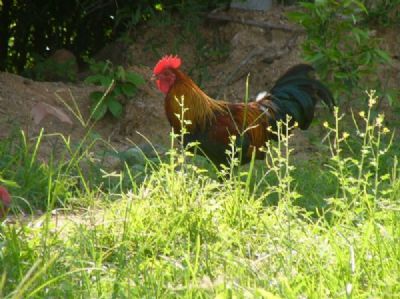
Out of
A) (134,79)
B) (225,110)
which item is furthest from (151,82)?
(225,110)

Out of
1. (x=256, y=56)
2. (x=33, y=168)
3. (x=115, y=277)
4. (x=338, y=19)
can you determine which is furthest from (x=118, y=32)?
(x=115, y=277)

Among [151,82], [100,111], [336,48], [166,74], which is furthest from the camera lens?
[151,82]

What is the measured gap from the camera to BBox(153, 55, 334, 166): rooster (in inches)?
220

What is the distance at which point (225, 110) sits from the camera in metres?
5.73

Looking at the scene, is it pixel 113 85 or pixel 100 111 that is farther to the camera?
pixel 113 85

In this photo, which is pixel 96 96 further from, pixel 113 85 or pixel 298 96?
pixel 298 96

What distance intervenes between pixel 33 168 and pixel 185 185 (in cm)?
137

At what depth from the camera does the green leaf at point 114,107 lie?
7.13 m

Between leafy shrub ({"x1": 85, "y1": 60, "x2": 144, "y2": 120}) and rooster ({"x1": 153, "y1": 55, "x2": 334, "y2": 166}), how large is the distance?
4.72ft

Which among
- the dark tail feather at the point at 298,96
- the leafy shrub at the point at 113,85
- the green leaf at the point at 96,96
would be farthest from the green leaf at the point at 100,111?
the dark tail feather at the point at 298,96

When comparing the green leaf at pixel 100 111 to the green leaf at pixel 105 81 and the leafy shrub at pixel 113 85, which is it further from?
the green leaf at pixel 105 81

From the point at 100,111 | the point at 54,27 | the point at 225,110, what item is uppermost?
the point at 54,27

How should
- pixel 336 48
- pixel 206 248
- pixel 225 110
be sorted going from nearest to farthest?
pixel 206 248 → pixel 225 110 → pixel 336 48

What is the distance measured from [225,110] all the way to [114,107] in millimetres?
1646
